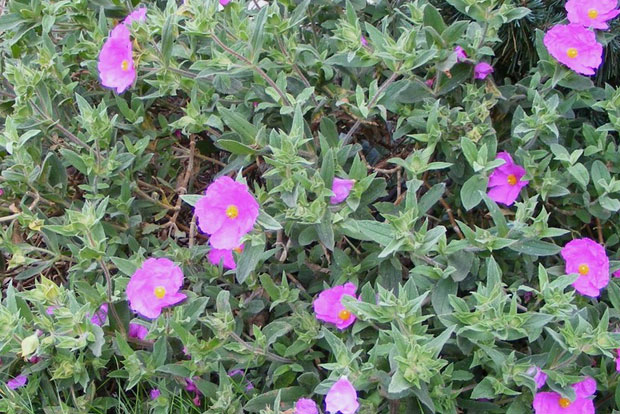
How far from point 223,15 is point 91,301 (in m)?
0.87

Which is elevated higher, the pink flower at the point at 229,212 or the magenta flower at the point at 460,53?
the magenta flower at the point at 460,53

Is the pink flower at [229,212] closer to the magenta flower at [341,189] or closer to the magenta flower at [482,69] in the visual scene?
the magenta flower at [341,189]

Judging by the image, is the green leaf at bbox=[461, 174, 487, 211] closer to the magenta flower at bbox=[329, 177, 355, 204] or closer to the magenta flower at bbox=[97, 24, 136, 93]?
the magenta flower at bbox=[329, 177, 355, 204]

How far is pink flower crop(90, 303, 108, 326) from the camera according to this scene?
6.57 feet

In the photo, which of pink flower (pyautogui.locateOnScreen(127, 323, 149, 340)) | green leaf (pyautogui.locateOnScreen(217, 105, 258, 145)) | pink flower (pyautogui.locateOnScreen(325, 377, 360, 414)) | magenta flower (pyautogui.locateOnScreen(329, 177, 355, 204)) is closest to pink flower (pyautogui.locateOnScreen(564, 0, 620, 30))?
magenta flower (pyautogui.locateOnScreen(329, 177, 355, 204))

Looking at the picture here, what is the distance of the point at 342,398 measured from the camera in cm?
160

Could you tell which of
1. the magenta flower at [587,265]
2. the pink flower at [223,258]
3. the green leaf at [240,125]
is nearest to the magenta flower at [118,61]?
the green leaf at [240,125]

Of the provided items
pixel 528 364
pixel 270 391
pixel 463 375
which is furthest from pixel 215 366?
pixel 528 364

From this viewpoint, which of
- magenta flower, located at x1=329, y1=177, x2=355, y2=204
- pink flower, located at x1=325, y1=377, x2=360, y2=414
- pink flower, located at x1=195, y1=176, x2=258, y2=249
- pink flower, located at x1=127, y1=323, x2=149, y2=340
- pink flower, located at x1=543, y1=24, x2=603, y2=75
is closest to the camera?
pink flower, located at x1=325, y1=377, x2=360, y2=414

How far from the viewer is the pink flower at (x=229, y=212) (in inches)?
66.7

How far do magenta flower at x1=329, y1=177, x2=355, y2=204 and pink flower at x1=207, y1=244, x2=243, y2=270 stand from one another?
32 cm

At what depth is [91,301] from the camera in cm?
194

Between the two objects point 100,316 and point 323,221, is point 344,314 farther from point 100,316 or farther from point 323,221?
point 100,316

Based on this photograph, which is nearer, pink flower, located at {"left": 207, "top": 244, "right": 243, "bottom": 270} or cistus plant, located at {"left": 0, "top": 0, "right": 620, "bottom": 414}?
cistus plant, located at {"left": 0, "top": 0, "right": 620, "bottom": 414}
